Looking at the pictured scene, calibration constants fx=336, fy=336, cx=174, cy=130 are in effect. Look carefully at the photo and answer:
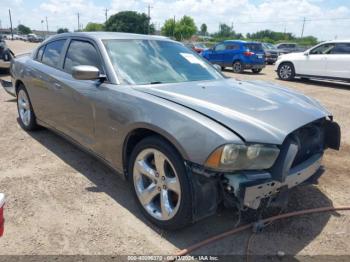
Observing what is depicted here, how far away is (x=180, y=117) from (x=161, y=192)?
0.70 m

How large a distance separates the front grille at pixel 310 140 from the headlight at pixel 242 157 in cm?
44

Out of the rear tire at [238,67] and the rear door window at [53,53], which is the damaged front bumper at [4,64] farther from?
the rear tire at [238,67]

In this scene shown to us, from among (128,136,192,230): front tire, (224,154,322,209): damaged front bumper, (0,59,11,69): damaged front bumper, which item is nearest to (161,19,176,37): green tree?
(0,59,11,69): damaged front bumper

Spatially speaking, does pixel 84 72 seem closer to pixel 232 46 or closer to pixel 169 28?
pixel 232 46

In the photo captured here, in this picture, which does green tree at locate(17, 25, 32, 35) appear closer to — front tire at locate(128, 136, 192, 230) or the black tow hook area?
front tire at locate(128, 136, 192, 230)

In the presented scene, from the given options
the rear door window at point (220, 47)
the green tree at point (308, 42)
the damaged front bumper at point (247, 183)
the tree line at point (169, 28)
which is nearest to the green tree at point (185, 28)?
the tree line at point (169, 28)

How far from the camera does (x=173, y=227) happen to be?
2.75 meters

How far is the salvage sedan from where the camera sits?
242cm

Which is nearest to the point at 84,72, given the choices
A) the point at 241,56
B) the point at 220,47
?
the point at 241,56

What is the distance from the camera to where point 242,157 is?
2.37 meters

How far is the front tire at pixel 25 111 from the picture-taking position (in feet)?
16.9

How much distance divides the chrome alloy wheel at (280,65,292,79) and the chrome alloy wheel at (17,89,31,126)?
11.2 metres

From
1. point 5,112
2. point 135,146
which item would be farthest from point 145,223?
point 5,112

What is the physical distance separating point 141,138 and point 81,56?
148 centimetres
